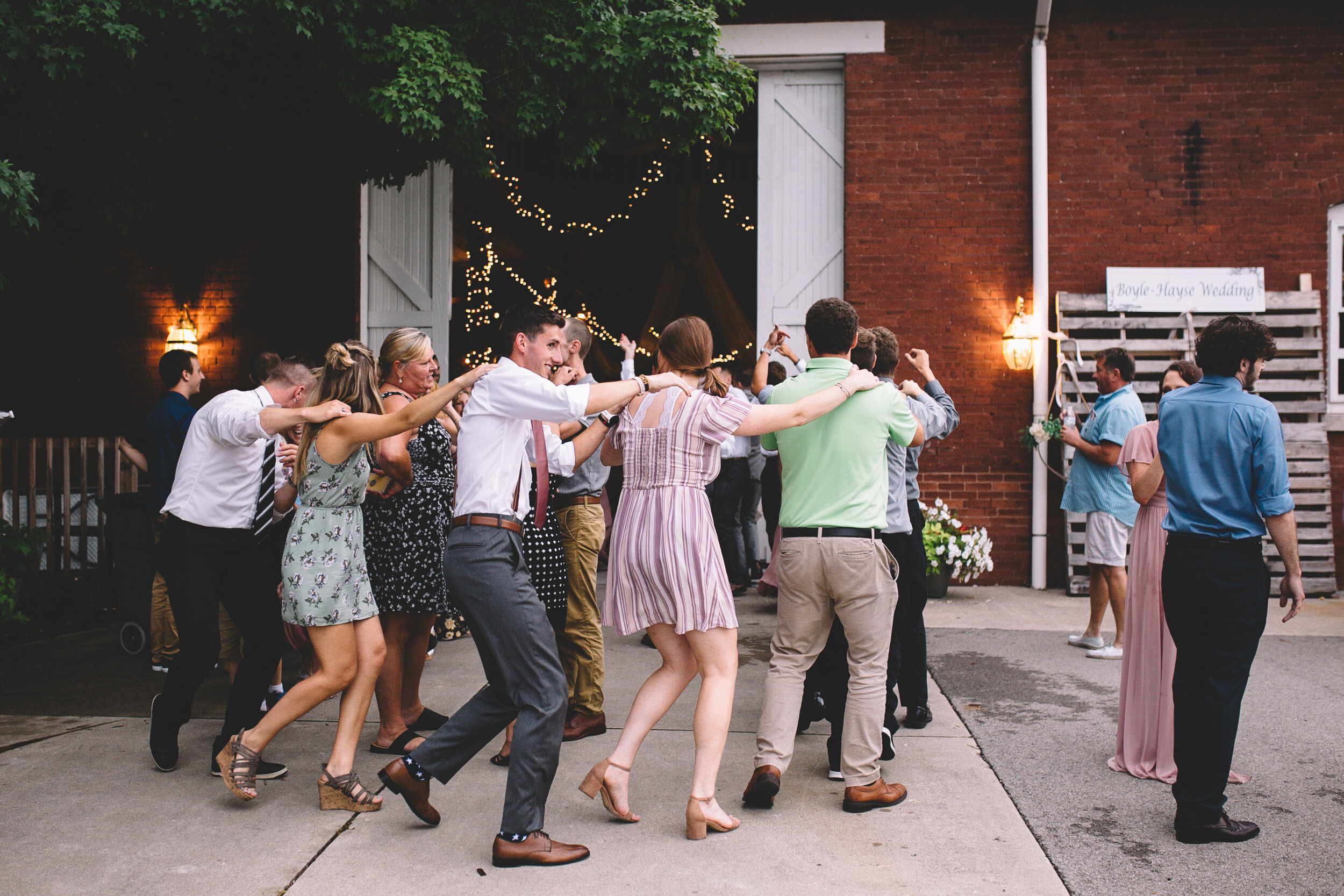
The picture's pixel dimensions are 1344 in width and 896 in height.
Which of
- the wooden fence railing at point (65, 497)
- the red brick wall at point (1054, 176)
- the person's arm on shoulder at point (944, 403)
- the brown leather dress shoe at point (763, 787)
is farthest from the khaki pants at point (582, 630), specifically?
the red brick wall at point (1054, 176)

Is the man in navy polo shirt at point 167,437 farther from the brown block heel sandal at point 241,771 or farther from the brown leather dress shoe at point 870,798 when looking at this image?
the brown leather dress shoe at point 870,798

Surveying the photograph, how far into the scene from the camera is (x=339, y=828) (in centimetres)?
352

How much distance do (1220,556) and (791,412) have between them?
1.60 meters

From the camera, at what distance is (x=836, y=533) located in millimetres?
3605

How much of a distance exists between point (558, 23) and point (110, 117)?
2.66 metres

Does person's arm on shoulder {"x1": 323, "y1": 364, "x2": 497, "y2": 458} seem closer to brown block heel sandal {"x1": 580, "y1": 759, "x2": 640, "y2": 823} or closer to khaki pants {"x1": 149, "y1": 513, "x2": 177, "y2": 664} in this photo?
brown block heel sandal {"x1": 580, "y1": 759, "x2": 640, "y2": 823}

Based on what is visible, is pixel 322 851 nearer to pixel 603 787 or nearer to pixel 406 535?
pixel 603 787

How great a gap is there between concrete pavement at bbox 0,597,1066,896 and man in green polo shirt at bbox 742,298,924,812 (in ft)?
0.78

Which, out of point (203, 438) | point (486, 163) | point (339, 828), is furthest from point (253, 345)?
point (339, 828)

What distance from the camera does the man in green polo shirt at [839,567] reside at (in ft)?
11.8

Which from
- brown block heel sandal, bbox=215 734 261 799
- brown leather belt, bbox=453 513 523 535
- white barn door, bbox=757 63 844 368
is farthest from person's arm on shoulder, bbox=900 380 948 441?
white barn door, bbox=757 63 844 368

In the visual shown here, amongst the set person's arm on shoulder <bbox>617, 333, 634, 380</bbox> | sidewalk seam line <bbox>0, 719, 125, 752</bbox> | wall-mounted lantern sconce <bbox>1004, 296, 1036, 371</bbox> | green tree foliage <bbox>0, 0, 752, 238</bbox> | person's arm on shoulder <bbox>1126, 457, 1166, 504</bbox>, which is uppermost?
green tree foliage <bbox>0, 0, 752, 238</bbox>

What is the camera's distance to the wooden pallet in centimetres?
829

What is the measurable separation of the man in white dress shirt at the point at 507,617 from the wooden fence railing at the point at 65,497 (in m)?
4.97
